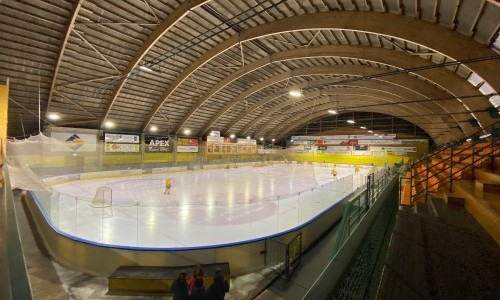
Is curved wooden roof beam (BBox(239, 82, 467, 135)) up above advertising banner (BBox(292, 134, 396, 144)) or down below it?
above

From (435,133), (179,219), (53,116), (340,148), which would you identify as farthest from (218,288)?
(340,148)

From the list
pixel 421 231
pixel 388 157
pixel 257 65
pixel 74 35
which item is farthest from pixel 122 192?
pixel 388 157

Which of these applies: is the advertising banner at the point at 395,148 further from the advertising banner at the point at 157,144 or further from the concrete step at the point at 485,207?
the concrete step at the point at 485,207

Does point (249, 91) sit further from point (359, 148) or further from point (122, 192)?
point (359, 148)

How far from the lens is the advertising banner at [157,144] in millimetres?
22500

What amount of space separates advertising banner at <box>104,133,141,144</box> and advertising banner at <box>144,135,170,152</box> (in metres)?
1.38

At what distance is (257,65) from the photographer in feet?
60.3

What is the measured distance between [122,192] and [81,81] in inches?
A: 337

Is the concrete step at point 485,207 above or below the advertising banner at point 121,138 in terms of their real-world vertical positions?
below

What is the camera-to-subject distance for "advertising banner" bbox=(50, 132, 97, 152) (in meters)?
14.0

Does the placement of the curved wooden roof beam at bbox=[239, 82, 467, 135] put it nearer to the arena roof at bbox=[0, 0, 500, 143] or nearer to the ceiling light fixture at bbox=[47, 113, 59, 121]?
the arena roof at bbox=[0, 0, 500, 143]

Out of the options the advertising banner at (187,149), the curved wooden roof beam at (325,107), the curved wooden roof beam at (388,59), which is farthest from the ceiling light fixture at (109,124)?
the curved wooden roof beam at (325,107)

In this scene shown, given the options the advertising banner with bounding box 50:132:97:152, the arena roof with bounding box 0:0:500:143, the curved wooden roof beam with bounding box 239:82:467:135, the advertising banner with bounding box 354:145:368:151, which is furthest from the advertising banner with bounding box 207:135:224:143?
the advertising banner with bounding box 354:145:368:151

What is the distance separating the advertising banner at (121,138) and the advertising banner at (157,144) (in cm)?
138
